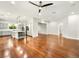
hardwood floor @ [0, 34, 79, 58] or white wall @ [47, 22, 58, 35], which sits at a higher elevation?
white wall @ [47, 22, 58, 35]

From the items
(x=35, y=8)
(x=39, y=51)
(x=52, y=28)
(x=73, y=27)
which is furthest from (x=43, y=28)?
(x=39, y=51)

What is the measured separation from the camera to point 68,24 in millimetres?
9633

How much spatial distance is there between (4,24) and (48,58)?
11489 millimetres

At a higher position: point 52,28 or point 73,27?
point 73,27

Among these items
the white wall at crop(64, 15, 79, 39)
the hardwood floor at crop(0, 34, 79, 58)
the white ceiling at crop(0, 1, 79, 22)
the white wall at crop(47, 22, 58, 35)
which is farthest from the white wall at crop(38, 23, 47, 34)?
the hardwood floor at crop(0, 34, 79, 58)

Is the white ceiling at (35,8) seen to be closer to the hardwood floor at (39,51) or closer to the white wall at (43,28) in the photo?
the hardwood floor at (39,51)

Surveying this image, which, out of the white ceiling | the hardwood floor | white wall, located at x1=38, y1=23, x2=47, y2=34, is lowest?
the hardwood floor

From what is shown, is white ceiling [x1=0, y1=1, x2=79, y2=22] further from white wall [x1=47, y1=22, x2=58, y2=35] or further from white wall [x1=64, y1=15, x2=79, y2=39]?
white wall [x1=47, y1=22, x2=58, y2=35]

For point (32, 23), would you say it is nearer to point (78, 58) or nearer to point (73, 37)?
point (73, 37)

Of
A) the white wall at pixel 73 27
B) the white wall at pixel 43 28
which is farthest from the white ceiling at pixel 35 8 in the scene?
the white wall at pixel 43 28

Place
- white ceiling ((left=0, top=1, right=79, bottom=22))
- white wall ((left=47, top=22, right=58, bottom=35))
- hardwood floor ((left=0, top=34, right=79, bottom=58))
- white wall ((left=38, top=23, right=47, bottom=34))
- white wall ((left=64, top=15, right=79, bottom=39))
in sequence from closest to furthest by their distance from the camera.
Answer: hardwood floor ((left=0, top=34, right=79, bottom=58))
white ceiling ((left=0, top=1, right=79, bottom=22))
white wall ((left=64, top=15, right=79, bottom=39))
white wall ((left=47, top=22, right=58, bottom=35))
white wall ((left=38, top=23, right=47, bottom=34))

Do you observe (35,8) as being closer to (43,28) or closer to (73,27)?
(73,27)

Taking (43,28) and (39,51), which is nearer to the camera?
(39,51)

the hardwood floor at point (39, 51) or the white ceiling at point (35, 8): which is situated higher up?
the white ceiling at point (35, 8)
